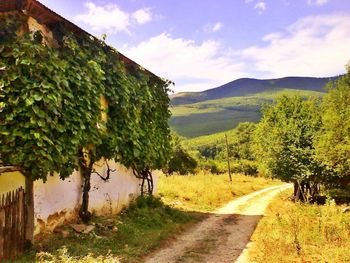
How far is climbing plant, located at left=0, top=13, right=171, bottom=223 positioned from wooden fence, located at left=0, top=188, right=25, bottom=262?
2.45 feet

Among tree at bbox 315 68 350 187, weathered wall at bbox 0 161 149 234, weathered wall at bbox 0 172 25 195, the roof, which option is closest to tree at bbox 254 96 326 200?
tree at bbox 315 68 350 187

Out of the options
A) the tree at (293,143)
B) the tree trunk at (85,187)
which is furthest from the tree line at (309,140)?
the tree trunk at (85,187)

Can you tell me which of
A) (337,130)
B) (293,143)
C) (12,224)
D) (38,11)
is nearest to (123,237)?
(12,224)

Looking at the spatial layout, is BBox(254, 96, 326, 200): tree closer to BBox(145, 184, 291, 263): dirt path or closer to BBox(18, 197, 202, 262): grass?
BBox(145, 184, 291, 263): dirt path

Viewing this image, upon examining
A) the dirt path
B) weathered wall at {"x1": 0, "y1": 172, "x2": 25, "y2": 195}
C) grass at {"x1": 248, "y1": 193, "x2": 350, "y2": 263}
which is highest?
weathered wall at {"x1": 0, "y1": 172, "x2": 25, "y2": 195}

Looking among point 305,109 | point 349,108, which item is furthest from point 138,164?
point 305,109

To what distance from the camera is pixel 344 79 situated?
77.4 feet

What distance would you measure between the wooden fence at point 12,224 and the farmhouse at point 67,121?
0.17 m

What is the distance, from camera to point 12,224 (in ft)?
30.7

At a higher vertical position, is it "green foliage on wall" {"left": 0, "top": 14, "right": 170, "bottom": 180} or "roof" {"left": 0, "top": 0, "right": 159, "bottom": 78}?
"roof" {"left": 0, "top": 0, "right": 159, "bottom": 78}

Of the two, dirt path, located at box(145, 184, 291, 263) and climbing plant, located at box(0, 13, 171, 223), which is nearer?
climbing plant, located at box(0, 13, 171, 223)

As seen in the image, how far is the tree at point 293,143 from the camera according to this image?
2683 cm

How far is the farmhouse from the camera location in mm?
9484

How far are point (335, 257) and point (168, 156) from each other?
11.7 m
